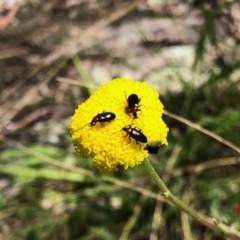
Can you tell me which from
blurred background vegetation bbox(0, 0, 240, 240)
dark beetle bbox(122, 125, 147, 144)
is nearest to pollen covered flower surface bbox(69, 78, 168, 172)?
dark beetle bbox(122, 125, 147, 144)

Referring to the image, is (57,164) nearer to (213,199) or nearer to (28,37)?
(213,199)

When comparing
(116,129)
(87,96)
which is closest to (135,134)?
(116,129)

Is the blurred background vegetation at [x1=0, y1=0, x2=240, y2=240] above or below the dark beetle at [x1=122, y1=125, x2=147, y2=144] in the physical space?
above

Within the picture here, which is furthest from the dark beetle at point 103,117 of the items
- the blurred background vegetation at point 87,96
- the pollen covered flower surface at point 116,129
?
the blurred background vegetation at point 87,96

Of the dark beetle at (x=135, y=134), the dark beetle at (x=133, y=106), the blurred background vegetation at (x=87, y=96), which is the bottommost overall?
the dark beetle at (x=135, y=134)

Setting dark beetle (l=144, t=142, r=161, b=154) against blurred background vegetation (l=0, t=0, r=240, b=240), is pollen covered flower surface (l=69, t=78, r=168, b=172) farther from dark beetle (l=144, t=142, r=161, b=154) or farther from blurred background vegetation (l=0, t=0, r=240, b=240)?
blurred background vegetation (l=0, t=0, r=240, b=240)

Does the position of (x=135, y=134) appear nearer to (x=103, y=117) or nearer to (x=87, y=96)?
(x=103, y=117)

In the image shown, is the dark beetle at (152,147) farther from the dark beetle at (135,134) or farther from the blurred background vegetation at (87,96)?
the blurred background vegetation at (87,96)
